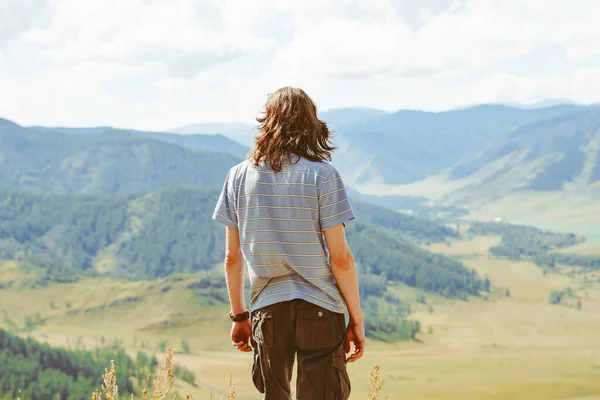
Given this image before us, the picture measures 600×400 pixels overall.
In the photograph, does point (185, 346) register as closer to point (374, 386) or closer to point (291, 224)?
point (374, 386)

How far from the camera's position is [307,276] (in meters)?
5.82

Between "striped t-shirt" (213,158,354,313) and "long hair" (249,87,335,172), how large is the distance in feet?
0.27

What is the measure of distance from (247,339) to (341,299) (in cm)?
103

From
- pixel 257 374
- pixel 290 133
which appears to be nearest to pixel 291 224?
pixel 290 133

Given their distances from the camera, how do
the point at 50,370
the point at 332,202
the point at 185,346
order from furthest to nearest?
1. the point at 185,346
2. the point at 50,370
3. the point at 332,202

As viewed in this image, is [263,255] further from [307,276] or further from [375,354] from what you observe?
[375,354]

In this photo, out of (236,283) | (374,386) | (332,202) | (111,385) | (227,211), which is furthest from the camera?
(374,386)

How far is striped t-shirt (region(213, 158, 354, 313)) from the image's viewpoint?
5730 mm

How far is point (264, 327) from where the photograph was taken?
5.99m

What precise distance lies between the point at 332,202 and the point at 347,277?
59 cm

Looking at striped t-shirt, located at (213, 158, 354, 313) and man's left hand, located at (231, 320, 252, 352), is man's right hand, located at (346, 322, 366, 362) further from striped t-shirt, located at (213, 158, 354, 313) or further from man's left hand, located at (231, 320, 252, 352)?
man's left hand, located at (231, 320, 252, 352)

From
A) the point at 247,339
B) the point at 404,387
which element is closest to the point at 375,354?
the point at 404,387

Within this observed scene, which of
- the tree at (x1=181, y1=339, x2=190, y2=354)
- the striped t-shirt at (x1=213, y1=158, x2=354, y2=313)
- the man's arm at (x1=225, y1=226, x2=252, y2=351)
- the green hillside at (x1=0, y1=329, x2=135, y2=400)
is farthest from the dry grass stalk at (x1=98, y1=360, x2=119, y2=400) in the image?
the tree at (x1=181, y1=339, x2=190, y2=354)

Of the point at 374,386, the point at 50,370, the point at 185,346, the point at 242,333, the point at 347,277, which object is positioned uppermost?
the point at 347,277
